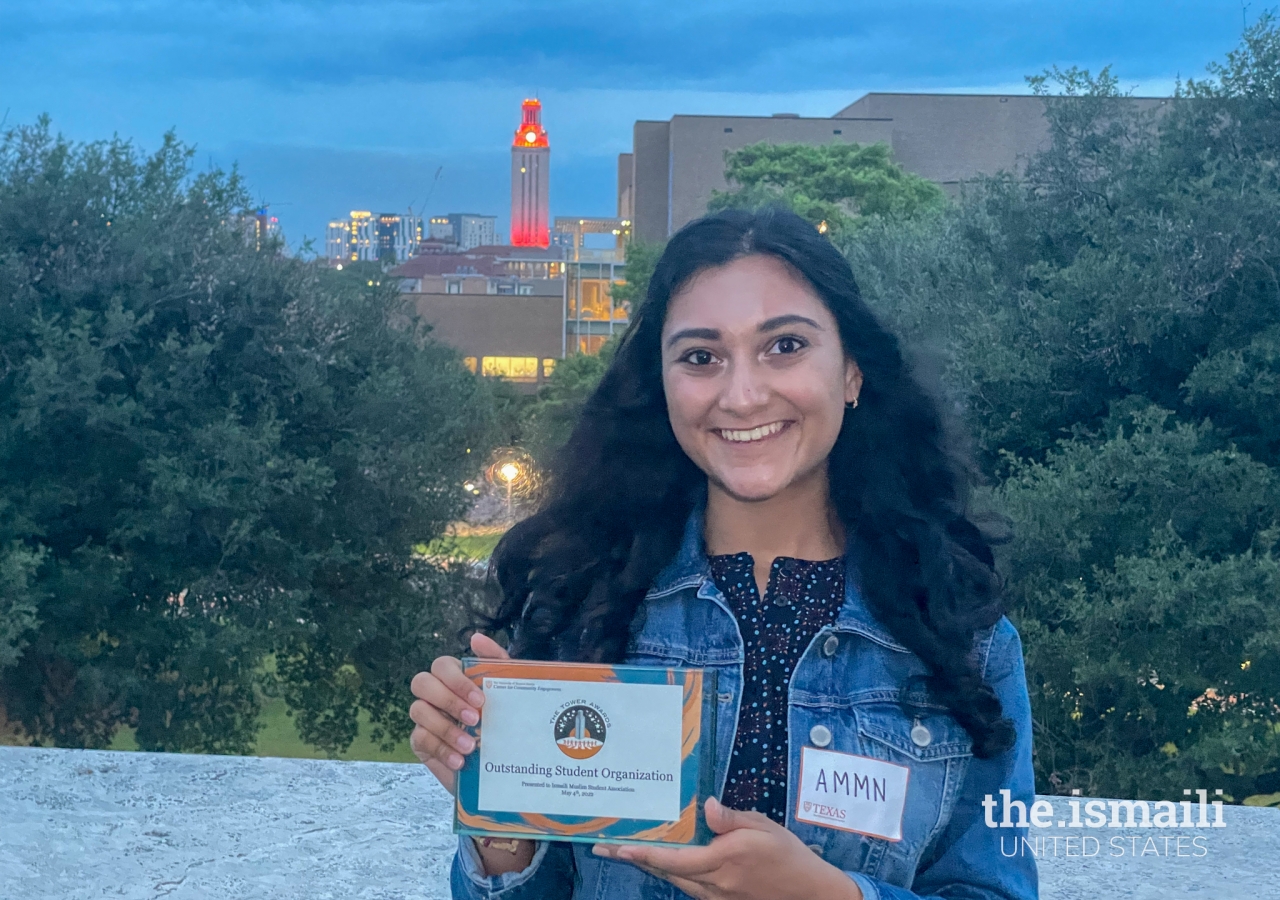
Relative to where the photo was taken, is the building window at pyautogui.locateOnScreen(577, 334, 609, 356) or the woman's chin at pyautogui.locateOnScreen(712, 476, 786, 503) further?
the building window at pyautogui.locateOnScreen(577, 334, 609, 356)

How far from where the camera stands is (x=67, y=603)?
1112cm

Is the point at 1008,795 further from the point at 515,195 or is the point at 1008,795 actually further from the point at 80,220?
the point at 515,195

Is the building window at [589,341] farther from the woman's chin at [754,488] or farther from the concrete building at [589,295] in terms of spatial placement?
the woman's chin at [754,488]

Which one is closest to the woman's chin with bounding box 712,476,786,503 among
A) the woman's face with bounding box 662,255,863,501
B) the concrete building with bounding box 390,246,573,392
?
the woman's face with bounding box 662,255,863,501

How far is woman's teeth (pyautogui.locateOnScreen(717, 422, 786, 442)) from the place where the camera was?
1.50 meters

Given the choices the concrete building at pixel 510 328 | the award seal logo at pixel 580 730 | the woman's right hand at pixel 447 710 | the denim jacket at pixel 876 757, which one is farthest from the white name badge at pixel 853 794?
the concrete building at pixel 510 328

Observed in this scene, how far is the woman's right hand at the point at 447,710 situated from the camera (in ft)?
4.30

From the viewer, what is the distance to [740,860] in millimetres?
1268

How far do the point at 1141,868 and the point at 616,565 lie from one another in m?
1.42

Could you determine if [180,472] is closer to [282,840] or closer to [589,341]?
[282,840]

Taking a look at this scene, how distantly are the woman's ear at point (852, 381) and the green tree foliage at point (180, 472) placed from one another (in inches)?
398

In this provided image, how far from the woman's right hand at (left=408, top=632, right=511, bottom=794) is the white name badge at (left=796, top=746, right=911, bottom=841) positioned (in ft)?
1.31

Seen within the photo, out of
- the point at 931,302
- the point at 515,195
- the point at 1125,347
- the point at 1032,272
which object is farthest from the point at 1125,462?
the point at 515,195

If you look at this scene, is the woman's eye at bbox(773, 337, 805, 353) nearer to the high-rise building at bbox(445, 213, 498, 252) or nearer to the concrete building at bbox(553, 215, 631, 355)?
the concrete building at bbox(553, 215, 631, 355)
